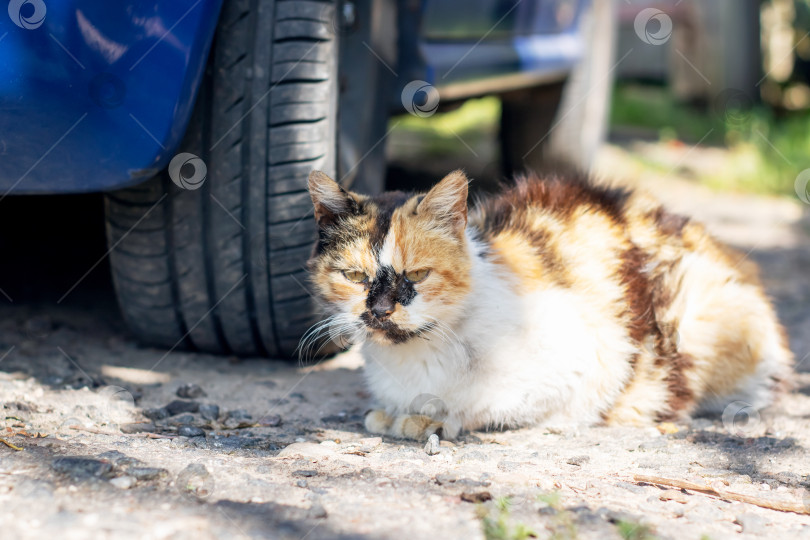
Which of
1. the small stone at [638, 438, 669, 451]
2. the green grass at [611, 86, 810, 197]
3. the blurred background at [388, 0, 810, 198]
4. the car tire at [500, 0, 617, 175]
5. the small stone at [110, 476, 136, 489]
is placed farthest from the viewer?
the blurred background at [388, 0, 810, 198]

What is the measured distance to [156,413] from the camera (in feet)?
7.95

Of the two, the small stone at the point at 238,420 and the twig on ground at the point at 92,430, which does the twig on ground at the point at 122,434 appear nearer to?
the twig on ground at the point at 92,430

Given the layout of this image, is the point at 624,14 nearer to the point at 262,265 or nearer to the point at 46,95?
the point at 262,265

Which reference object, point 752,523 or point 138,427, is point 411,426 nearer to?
point 138,427

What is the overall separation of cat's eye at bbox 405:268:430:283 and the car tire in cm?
267

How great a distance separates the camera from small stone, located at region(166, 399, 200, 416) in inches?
97.1

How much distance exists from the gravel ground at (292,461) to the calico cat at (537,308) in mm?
133

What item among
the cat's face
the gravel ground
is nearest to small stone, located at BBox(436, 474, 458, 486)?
the gravel ground

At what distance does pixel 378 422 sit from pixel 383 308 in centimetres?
44

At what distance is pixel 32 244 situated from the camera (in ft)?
12.9

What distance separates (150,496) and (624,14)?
26.7 ft

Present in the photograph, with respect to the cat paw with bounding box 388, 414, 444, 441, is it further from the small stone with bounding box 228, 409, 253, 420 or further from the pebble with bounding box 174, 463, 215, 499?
the pebble with bounding box 174, 463, 215, 499

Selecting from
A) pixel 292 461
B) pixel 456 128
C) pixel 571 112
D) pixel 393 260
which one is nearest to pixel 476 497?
pixel 292 461

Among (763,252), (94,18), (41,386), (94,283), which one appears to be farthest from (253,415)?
(763,252)
